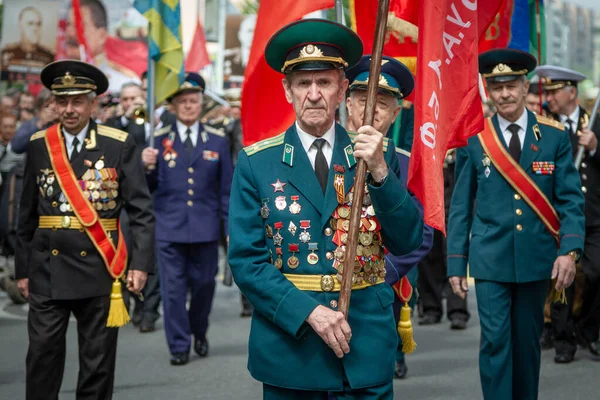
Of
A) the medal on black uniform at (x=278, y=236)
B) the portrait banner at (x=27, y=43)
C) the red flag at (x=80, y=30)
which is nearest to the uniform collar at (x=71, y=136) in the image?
the medal on black uniform at (x=278, y=236)

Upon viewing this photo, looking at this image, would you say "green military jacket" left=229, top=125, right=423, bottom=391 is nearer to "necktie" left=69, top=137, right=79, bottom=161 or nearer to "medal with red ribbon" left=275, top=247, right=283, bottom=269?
"medal with red ribbon" left=275, top=247, right=283, bottom=269

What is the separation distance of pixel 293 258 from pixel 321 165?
0.44 m

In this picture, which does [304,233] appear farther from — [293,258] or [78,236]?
[78,236]

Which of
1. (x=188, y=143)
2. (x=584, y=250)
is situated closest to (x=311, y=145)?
(x=188, y=143)

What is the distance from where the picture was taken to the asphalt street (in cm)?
796

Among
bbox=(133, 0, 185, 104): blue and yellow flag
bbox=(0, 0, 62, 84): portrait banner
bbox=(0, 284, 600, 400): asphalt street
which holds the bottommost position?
bbox=(0, 284, 600, 400): asphalt street

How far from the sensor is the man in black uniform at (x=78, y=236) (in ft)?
20.9

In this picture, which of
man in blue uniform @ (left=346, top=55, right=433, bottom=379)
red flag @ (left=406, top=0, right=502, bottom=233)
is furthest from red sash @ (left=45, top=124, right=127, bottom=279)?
red flag @ (left=406, top=0, right=502, bottom=233)

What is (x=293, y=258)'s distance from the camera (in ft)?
13.9

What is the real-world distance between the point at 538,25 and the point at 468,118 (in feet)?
14.0

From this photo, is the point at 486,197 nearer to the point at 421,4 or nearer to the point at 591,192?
the point at 421,4

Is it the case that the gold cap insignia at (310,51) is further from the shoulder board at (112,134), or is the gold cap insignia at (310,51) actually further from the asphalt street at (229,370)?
the asphalt street at (229,370)

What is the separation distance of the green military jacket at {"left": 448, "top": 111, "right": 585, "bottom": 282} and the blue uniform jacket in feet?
11.4

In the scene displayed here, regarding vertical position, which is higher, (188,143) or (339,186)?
(188,143)
